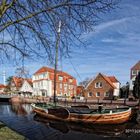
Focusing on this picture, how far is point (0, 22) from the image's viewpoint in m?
10.5

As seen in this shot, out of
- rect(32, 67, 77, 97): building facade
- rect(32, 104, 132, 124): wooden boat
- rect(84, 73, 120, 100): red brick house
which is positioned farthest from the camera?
rect(32, 67, 77, 97): building facade

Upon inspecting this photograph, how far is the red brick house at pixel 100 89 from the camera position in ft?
240

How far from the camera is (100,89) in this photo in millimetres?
74188

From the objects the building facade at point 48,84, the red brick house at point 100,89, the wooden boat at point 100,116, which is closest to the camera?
the wooden boat at point 100,116

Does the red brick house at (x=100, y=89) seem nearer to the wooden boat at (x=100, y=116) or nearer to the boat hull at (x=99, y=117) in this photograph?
the wooden boat at (x=100, y=116)

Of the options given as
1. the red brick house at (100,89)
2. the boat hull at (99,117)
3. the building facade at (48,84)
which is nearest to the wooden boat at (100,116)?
the boat hull at (99,117)

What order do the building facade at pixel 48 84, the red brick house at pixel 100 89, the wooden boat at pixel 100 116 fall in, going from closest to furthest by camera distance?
the wooden boat at pixel 100 116 → the red brick house at pixel 100 89 → the building facade at pixel 48 84

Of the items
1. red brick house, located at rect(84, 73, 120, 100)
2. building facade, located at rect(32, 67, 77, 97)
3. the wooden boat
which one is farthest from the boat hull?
building facade, located at rect(32, 67, 77, 97)

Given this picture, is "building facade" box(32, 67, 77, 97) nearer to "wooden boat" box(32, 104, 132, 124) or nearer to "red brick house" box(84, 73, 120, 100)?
"red brick house" box(84, 73, 120, 100)

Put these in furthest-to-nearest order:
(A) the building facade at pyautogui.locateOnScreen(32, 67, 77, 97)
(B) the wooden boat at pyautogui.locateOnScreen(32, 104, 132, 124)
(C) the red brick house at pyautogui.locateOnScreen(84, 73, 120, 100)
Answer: (A) the building facade at pyautogui.locateOnScreen(32, 67, 77, 97)
(C) the red brick house at pyautogui.locateOnScreen(84, 73, 120, 100)
(B) the wooden boat at pyautogui.locateOnScreen(32, 104, 132, 124)

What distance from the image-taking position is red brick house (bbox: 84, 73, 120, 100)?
240ft

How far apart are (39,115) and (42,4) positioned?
26.4 metres

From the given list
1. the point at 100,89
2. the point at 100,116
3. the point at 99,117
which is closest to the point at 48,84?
the point at 100,89

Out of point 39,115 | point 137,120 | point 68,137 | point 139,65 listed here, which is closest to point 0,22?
point 68,137
